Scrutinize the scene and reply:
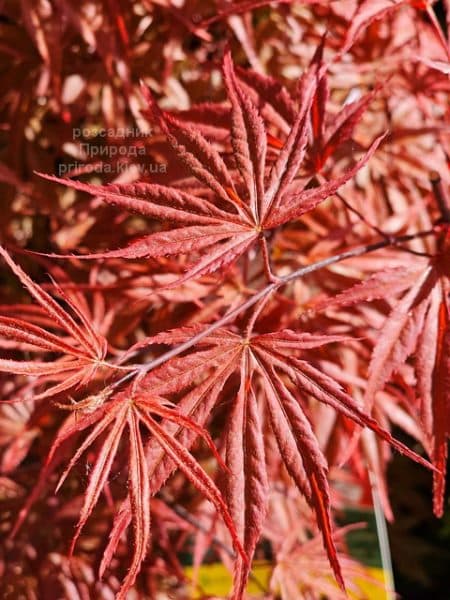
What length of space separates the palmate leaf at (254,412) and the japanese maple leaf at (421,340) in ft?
0.36

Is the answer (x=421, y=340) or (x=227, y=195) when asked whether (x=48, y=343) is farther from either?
(x=421, y=340)

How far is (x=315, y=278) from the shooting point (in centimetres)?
99

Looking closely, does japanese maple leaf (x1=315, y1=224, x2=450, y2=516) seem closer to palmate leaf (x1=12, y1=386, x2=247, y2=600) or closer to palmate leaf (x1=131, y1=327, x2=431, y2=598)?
palmate leaf (x1=131, y1=327, x2=431, y2=598)

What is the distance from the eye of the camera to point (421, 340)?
721mm

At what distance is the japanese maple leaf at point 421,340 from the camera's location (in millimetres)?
696

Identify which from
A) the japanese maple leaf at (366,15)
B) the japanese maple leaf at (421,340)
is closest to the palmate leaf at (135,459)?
the japanese maple leaf at (421,340)

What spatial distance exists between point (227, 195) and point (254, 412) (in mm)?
192

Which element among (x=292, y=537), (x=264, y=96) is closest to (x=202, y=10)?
(x=264, y=96)

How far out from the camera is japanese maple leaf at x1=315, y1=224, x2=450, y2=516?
696mm

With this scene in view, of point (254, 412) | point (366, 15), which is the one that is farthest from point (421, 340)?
point (366, 15)

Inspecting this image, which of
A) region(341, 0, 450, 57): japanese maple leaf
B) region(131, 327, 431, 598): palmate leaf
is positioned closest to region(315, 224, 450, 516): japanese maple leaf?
region(131, 327, 431, 598): palmate leaf

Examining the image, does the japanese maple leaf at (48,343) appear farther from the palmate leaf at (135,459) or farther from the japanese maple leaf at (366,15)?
the japanese maple leaf at (366,15)

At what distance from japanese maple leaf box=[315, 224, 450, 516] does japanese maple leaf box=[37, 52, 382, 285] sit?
4.9 inches

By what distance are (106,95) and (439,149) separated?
514mm
